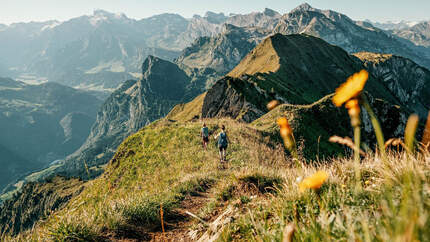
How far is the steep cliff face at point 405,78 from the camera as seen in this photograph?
161m

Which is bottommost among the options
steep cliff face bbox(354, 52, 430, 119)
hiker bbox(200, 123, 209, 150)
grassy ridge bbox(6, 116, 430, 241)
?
steep cliff face bbox(354, 52, 430, 119)

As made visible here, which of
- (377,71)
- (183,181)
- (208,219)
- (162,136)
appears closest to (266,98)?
(162,136)

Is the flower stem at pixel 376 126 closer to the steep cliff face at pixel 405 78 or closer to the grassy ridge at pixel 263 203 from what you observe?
the grassy ridge at pixel 263 203

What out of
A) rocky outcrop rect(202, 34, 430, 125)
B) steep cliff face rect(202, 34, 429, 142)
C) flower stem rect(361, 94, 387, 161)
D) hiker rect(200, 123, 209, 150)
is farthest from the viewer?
rocky outcrop rect(202, 34, 430, 125)

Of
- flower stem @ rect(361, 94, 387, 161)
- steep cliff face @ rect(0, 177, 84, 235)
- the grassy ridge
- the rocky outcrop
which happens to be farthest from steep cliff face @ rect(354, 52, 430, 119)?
steep cliff face @ rect(0, 177, 84, 235)

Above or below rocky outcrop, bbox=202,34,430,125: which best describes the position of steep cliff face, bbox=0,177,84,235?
below

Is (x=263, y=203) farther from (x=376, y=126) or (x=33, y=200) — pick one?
(x=33, y=200)

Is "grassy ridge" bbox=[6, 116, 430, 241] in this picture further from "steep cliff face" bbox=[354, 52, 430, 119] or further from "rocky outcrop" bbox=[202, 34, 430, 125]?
"steep cliff face" bbox=[354, 52, 430, 119]

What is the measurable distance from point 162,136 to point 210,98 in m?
27.7

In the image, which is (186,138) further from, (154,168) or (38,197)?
(38,197)

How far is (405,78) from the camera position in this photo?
17588cm

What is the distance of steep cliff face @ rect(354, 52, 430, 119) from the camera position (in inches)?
6339

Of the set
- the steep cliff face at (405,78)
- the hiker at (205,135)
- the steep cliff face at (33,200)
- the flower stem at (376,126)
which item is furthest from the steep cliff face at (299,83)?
the steep cliff face at (33,200)

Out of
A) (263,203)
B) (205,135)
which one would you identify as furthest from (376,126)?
(205,135)
